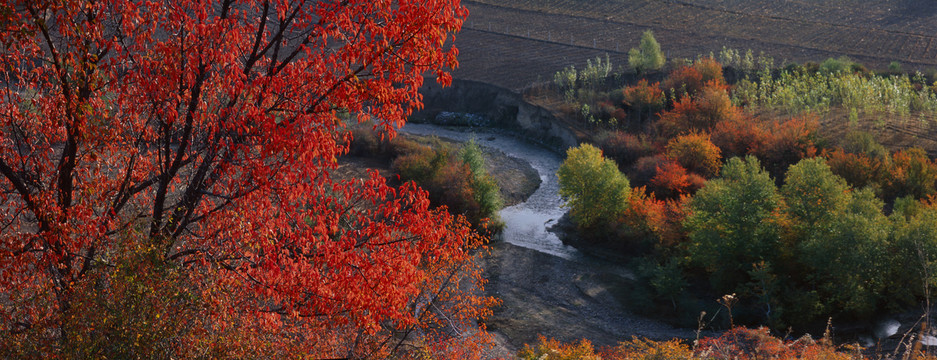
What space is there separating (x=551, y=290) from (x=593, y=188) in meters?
8.04

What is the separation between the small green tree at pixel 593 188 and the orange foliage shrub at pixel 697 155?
20.6 ft

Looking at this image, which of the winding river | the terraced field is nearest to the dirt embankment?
the winding river

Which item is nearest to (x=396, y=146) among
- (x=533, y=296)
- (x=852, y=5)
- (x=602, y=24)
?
(x=533, y=296)

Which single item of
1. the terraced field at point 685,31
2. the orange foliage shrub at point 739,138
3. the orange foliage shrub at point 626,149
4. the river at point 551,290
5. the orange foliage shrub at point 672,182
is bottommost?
the river at point 551,290

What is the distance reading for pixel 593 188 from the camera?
137ft

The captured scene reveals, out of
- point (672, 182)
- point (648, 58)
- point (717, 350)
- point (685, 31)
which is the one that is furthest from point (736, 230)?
point (685, 31)

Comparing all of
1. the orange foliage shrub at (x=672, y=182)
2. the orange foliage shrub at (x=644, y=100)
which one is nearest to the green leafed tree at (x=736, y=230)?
the orange foliage shrub at (x=672, y=182)

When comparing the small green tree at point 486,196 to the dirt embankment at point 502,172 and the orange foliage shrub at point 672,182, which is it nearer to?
the dirt embankment at point 502,172

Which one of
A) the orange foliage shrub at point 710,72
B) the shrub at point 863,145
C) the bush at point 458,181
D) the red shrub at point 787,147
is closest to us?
the bush at point 458,181

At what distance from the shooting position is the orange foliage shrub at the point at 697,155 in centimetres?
4541

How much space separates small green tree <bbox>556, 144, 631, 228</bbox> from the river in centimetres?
233

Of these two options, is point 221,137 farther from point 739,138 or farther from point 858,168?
point 739,138

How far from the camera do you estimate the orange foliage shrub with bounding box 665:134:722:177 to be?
4541 cm

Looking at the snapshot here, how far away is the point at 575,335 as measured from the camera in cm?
3158
